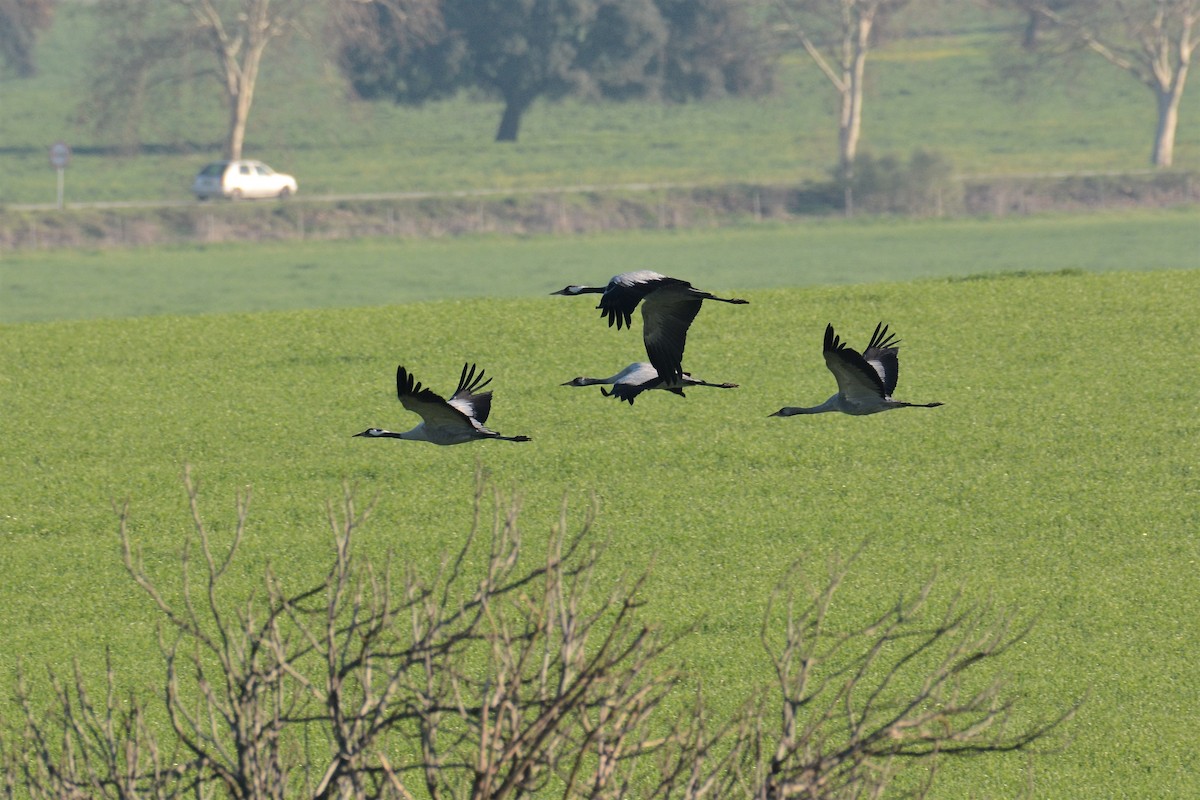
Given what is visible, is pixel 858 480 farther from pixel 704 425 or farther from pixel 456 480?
pixel 456 480

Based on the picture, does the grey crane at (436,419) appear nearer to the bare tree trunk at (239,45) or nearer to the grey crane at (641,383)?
the grey crane at (641,383)

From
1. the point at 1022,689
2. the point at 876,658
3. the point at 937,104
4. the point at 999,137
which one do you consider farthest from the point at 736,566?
the point at 937,104

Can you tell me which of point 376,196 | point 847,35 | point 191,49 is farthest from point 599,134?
point 376,196

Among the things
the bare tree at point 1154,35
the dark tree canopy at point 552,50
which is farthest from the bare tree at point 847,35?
the bare tree at point 1154,35

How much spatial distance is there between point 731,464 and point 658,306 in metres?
23.1

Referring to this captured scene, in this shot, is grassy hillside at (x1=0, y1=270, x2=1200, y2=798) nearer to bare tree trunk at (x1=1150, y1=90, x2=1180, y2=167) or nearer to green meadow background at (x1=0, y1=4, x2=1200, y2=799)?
green meadow background at (x1=0, y1=4, x2=1200, y2=799)

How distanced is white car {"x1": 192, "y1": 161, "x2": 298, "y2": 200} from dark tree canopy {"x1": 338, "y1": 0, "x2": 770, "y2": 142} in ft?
39.1

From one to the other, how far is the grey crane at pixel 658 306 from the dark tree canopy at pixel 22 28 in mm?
121513

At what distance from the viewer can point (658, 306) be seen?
9.77 metres

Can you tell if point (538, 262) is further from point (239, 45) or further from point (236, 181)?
point (239, 45)

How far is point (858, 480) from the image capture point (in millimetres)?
32031

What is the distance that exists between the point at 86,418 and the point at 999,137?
80360 mm

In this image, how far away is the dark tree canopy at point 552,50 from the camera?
94.8 m

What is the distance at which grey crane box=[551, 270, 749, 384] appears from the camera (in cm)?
881
